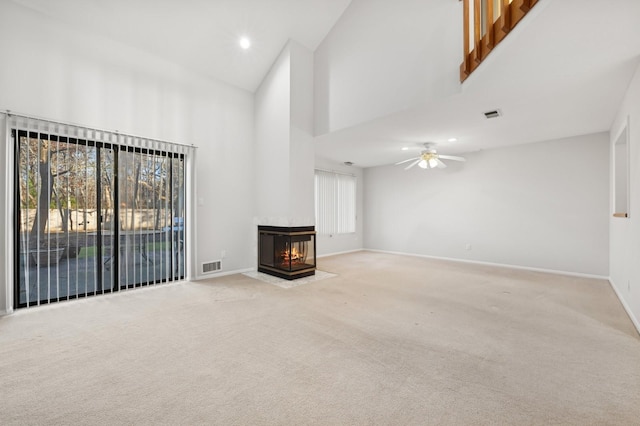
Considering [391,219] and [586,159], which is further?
[391,219]

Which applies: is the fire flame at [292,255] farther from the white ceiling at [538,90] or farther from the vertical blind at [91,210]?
the white ceiling at [538,90]

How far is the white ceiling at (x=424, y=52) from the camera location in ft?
7.92

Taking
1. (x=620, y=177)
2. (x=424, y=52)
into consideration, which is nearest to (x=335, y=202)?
(x=424, y=52)

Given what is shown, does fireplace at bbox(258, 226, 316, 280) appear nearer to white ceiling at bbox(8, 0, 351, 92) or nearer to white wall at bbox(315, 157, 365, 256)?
white wall at bbox(315, 157, 365, 256)

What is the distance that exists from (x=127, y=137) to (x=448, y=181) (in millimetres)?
6397

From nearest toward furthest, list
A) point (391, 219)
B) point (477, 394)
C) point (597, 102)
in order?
point (477, 394)
point (597, 102)
point (391, 219)

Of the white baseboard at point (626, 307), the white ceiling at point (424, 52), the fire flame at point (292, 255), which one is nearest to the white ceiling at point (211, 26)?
the white ceiling at point (424, 52)

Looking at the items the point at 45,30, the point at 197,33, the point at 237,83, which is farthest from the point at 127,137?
the point at 237,83

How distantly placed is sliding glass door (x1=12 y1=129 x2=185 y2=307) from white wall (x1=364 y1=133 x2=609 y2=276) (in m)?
5.49

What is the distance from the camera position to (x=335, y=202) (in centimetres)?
768

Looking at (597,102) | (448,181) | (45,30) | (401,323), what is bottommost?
(401,323)

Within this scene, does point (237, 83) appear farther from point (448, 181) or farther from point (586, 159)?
point (586, 159)

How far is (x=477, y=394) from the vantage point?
1.79m

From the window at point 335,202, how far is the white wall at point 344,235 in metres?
0.14
